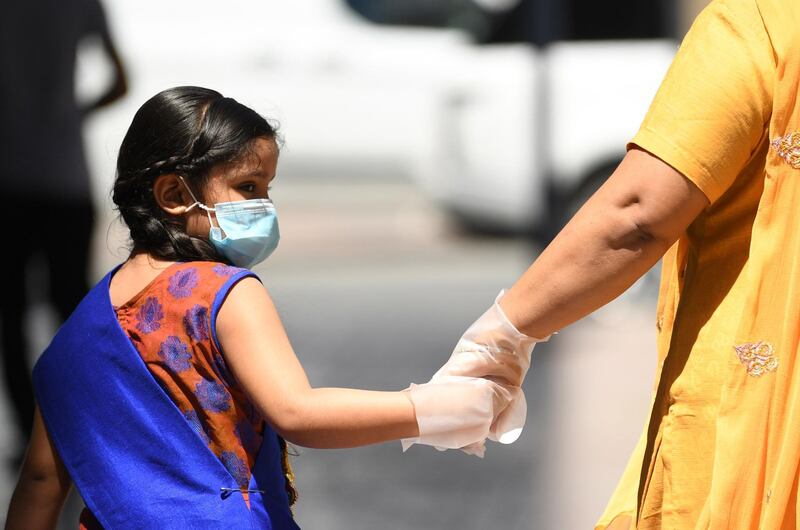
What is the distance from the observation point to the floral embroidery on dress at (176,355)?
1708 mm

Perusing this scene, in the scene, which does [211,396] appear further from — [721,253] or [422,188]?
[422,188]

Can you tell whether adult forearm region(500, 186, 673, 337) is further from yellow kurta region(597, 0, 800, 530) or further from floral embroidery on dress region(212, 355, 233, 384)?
floral embroidery on dress region(212, 355, 233, 384)

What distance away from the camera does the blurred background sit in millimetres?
4285

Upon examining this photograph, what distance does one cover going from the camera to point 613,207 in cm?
165

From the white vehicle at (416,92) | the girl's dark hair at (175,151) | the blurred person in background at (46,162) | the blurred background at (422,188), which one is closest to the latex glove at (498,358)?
the girl's dark hair at (175,151)

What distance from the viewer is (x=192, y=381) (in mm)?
1709

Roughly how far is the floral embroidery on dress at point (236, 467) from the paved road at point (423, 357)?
2.08 m

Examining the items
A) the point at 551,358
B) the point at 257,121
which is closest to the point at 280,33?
the point at 551,358

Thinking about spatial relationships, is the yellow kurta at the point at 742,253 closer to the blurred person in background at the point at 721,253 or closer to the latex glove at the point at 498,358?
the blurred person in background at the point at 721,253

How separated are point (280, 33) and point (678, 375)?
7821mm

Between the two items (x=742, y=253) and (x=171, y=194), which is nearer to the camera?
(x=742, y=253)

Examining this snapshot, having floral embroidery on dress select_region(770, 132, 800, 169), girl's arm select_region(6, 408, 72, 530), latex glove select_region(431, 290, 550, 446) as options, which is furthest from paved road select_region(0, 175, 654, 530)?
floral embroidery on dress select_region(770, 132, 800, 169)

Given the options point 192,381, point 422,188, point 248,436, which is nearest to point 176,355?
point 192,381

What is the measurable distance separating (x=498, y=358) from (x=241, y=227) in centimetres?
42
